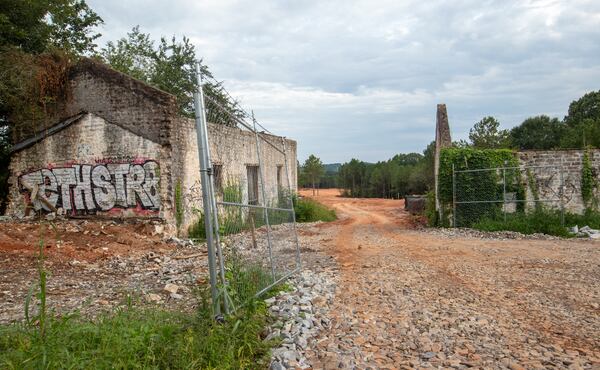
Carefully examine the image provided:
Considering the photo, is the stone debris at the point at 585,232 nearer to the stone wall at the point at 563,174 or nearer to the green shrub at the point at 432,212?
the stone wall at the point at 563,174

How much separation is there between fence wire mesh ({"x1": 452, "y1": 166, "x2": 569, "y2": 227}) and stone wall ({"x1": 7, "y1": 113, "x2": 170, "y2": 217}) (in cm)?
965

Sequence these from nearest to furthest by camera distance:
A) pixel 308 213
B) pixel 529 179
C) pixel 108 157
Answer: pixel 108 157 → pixel 529 179 → pixel 308 213

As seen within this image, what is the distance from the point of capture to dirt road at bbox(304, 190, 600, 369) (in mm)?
3955

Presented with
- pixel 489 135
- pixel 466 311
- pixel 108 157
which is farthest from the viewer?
pixel 489 135

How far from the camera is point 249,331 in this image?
4.06 meters

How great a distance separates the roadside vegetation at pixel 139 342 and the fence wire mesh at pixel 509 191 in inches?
470

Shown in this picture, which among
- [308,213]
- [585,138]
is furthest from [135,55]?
[585,138]

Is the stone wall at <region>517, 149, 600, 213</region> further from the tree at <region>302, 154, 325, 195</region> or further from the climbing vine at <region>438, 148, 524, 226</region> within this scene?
the tree at <region>302, 154, 325, 195</region>

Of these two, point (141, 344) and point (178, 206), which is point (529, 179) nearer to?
point (178, 206)

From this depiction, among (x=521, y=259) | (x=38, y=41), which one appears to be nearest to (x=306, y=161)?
(x=38, y=41)

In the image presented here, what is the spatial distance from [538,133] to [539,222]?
36.5m

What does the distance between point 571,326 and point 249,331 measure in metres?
3.41

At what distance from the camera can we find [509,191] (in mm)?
14547

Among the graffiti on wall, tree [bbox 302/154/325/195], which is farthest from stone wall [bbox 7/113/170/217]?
tree [bbox 302/154/325/195]
